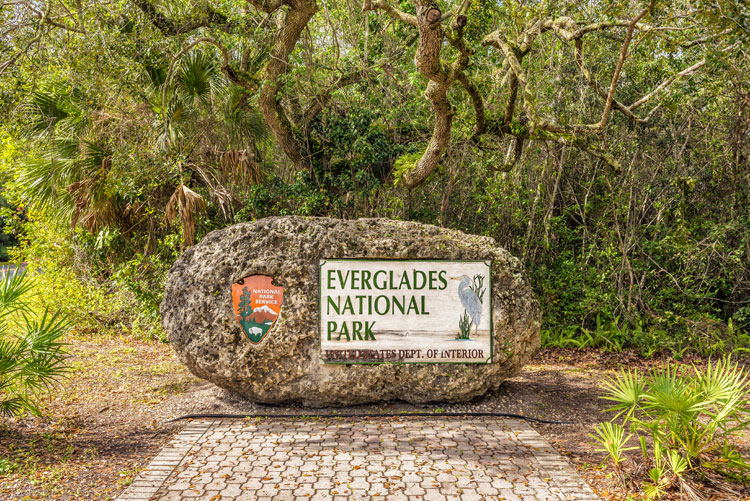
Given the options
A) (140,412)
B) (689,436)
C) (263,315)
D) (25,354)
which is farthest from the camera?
(140,412)

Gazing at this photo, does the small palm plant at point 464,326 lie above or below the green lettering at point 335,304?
below

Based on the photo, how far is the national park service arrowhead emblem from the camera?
18.8ft

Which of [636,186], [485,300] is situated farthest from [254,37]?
[636,186]

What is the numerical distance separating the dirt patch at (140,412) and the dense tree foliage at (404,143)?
1.31 meters

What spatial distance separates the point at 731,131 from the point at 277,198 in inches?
265

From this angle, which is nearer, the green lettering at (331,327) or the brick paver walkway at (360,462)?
the brick paver walkway at (360,462)

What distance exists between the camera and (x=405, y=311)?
5902 mm

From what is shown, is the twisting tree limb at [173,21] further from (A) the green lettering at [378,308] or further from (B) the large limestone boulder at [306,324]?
(A) the green lettering at [378,308]

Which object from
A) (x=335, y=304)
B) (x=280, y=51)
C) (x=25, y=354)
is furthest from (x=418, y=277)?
(x=280, y=51)

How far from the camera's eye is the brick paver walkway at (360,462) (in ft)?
13.3

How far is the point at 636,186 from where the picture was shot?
879 centimetres

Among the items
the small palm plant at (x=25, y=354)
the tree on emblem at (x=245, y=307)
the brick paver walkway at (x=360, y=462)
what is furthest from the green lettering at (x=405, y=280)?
the small palm plant at (x=25, y=354)

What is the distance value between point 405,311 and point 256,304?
149 centimetres

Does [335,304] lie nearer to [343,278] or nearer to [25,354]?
[343,278]
